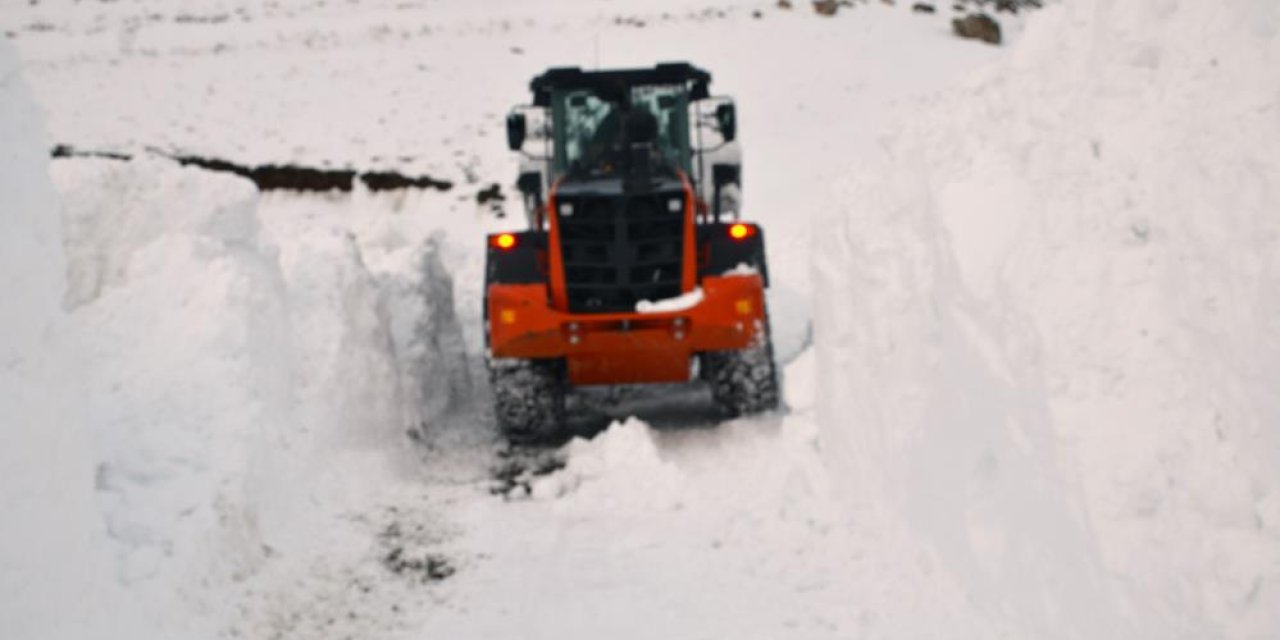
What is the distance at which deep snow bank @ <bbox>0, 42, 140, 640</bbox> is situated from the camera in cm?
563

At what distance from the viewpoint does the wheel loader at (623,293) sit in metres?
10.4

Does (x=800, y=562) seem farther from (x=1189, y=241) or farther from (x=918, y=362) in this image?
(x=1189, y=241)

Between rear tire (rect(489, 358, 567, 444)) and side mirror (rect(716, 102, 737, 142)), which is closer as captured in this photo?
rear tire (rect(489, 358, 567, 444))

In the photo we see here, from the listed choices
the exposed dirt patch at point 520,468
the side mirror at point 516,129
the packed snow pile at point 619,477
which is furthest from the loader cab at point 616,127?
the packed snow pile at point 619,477

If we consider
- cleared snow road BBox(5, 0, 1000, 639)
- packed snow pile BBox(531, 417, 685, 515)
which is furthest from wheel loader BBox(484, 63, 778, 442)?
packed snow pile BBox(531, 417, 685, 515)

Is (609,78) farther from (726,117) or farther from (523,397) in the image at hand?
(523,397)

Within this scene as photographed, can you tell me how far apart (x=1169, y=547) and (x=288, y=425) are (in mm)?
6173

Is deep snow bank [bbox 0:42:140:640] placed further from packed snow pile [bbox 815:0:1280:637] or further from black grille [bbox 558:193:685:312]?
black grille [bbox 558:193:685:312]

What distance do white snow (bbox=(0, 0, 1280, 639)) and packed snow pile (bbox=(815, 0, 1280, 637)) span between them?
0.05 ft

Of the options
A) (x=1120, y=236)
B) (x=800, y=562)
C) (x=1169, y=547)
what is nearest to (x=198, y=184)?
(x=800, y=562)

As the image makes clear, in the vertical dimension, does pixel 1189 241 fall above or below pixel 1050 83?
below

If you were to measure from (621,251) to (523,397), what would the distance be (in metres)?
1.32

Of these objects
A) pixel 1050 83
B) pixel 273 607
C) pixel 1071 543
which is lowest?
pixel 273 607

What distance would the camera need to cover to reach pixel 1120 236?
5980mm
